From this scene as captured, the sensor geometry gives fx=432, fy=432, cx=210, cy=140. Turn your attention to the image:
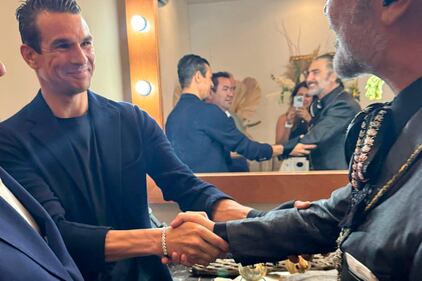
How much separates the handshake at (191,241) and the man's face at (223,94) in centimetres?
76

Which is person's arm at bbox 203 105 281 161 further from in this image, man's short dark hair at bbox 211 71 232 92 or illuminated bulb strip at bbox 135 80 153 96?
illuminated bulb strip at bbox 135 80 153 96

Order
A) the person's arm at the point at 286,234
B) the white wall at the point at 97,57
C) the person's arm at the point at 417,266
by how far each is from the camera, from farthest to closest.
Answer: the white wall at the point at 97,57
the person's arm at the point at 286,234
the person's arm at the point at 417,266

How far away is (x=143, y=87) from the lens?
5.95ft

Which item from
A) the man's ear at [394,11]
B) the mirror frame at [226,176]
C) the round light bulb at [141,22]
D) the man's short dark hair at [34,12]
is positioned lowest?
the mirror frame at [226,176]

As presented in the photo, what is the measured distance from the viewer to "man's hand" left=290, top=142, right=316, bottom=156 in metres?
1.68

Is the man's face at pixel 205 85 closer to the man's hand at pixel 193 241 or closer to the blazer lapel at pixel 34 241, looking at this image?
the man's hand at pixel 193 241

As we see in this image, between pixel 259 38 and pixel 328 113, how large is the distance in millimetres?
392

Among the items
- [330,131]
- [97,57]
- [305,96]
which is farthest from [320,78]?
[97,57]

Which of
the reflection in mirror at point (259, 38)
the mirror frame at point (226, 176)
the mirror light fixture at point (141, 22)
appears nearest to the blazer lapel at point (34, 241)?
the mirror frame at point (226, 176)

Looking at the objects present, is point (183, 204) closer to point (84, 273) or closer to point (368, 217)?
point (84, 273)

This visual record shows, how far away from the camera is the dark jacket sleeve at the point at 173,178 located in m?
1.14

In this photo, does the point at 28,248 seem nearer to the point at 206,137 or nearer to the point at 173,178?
the point at 173,178

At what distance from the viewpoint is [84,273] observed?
0.96m

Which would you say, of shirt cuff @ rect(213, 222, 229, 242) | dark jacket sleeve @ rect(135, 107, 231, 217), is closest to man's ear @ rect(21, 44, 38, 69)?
dark jacket sleeve @ rect(135, 107, 231, 217)
